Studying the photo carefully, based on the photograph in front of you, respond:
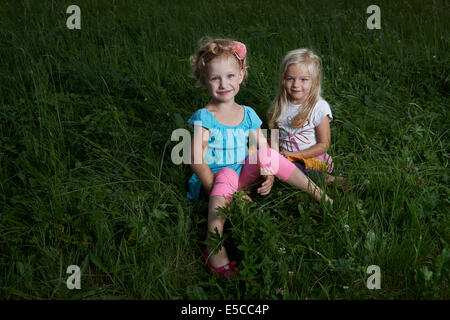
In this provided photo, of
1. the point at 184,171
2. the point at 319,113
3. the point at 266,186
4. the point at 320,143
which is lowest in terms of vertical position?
the point at 266,186

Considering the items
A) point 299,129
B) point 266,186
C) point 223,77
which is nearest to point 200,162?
point 266,186

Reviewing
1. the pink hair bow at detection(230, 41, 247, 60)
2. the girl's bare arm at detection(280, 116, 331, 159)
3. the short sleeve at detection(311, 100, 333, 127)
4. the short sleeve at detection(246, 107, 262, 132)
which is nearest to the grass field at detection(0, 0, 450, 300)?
the girl's bare arm at detection(280, 116, 331, 159)

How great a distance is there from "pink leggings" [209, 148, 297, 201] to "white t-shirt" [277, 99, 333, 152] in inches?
19.7

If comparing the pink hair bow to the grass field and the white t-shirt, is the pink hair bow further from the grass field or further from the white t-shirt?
the grass field

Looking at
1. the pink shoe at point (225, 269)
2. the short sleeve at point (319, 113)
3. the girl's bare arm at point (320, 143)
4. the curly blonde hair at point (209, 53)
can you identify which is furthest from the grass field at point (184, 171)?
the curly blonde hair at point (209, 53)

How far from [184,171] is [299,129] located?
0.87 meters

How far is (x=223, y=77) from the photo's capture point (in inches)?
94.5

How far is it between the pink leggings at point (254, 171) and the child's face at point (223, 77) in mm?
411

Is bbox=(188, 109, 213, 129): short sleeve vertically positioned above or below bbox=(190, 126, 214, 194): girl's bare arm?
above

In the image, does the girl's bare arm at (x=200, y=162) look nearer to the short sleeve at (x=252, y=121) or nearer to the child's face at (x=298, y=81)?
the short sleeve at (x=252, y=121)

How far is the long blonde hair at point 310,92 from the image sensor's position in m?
2.76

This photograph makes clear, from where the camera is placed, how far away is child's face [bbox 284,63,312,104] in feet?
9.04

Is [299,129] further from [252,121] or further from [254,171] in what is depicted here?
[254,171]

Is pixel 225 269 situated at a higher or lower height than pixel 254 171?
lower
